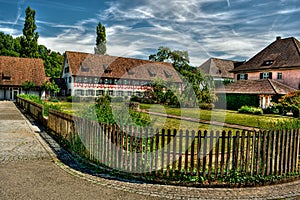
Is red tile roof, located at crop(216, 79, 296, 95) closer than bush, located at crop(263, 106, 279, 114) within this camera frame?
No

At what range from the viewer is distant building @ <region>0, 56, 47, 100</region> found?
47.9 m

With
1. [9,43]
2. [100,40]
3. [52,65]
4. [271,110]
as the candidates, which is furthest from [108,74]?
[9,43]

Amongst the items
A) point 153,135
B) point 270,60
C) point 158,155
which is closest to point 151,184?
point 158,155

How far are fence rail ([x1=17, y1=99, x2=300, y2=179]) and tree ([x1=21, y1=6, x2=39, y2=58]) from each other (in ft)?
188

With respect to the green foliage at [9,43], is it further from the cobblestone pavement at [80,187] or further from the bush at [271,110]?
the cobblestone pavement at [80,187]

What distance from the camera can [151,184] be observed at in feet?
19.1

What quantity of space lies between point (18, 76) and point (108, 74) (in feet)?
55.3

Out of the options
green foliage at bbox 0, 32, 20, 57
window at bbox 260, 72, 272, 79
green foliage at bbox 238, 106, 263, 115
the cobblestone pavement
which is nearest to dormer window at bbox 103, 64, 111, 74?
window at bbox 260, 72, 272, 79

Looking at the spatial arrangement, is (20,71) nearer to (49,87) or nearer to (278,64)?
(49,87)

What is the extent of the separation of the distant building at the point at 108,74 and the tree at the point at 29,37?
8.00 meters

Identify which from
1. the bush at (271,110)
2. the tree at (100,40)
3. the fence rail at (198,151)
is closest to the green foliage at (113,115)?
the fence rail at (198,151)

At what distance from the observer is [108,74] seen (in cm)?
5556

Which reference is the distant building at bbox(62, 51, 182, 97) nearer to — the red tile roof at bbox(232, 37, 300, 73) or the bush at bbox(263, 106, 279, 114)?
the red tile roof at bbox(232, 37, 300, 73)

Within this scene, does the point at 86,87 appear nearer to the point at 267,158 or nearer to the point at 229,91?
the point at 229,91
